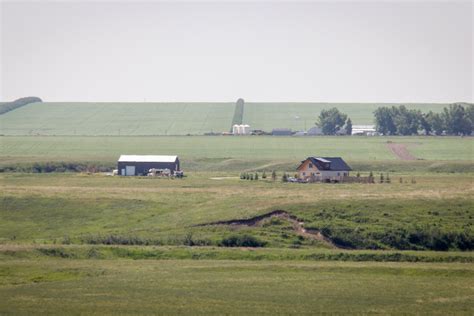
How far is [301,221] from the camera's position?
211ft

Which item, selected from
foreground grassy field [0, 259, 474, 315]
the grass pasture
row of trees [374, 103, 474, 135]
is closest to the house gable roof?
the grass pasture

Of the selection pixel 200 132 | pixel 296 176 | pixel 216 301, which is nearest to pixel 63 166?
pixel 296 176

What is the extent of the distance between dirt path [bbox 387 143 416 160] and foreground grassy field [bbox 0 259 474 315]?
72608 millimetres

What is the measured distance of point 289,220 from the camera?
64.9m

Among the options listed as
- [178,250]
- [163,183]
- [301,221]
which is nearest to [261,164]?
[163,183]

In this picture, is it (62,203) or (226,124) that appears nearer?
(62,203)

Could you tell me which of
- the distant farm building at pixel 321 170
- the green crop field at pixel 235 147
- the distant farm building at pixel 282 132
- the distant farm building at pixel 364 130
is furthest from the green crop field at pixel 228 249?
the distant farm building at pixel 364 130

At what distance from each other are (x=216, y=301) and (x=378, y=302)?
21.6 ft

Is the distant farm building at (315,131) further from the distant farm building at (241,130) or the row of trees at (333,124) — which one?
the distant farm building at (241,130)

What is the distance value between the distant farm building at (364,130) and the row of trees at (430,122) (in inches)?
96.0

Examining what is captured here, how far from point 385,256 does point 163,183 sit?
119 feet

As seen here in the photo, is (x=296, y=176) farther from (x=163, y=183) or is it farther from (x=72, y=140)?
(x=72, y=140)

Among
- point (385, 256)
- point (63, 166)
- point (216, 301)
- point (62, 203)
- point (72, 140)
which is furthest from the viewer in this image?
point (72, 140)

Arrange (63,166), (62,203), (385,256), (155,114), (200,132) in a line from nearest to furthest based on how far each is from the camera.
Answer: (385,256)
(62,203)
(63,166)
(200,132)
(155,114)
